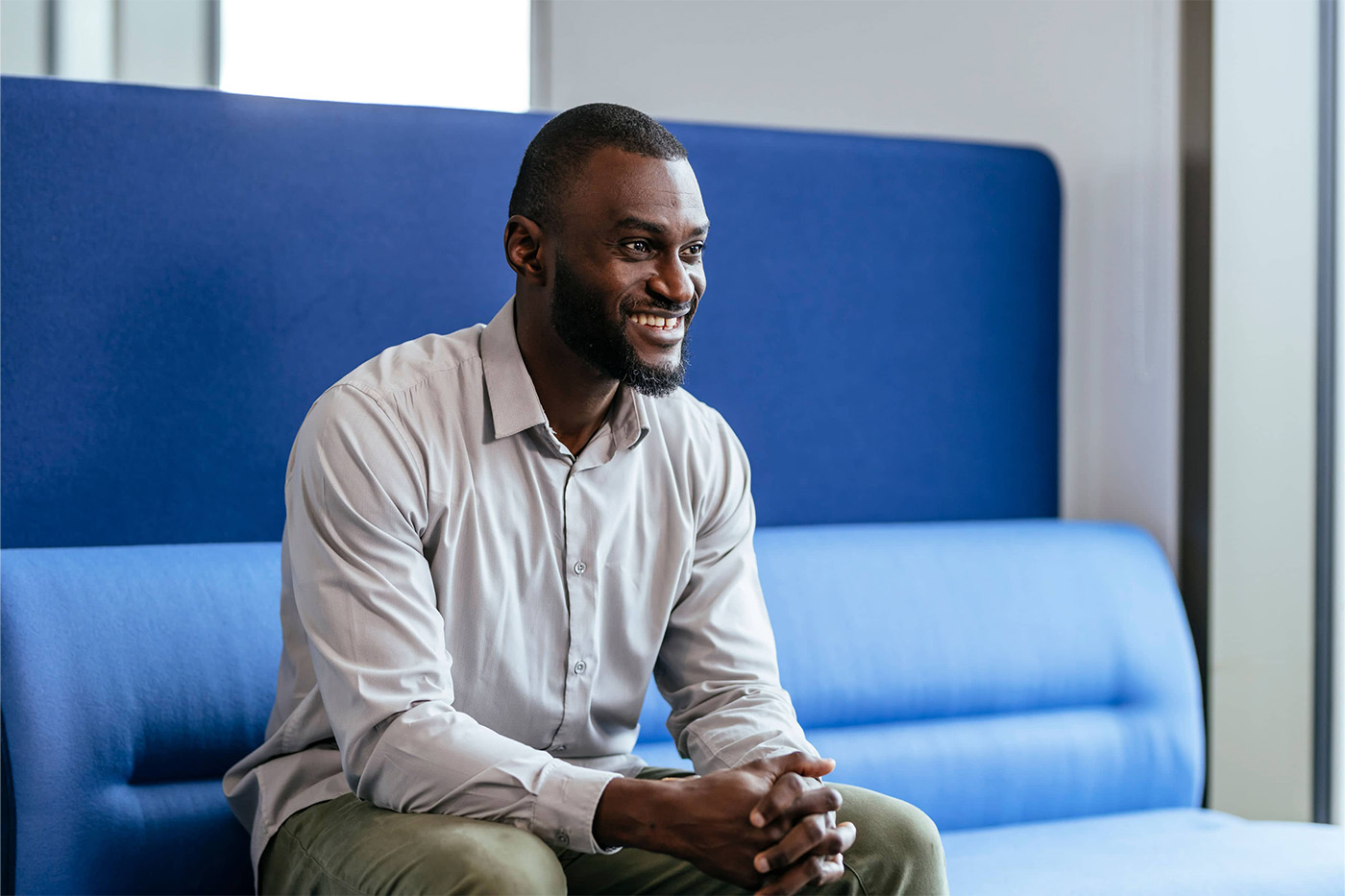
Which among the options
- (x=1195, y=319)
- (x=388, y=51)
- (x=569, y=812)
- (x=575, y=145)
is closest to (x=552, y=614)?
(x=569, y=812)

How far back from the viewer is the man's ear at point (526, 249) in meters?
1.70

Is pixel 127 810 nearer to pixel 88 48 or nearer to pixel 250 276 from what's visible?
pixel 250 276

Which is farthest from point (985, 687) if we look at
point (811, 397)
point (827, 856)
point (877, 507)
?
point (827, 856)

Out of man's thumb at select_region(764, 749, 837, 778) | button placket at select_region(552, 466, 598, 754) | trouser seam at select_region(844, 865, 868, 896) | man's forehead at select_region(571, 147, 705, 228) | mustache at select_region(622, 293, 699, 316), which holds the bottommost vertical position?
trouser seam at select_region(844, 865, 868, 896)

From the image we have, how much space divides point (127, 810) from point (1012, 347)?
5.81 ft

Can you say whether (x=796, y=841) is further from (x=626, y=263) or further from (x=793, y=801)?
(x=626, y=263)

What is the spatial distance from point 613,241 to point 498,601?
0.46 m

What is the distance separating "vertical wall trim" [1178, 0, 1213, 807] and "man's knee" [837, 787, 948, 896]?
130cm

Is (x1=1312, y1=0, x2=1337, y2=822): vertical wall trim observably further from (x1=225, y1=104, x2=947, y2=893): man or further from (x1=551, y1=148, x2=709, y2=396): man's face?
(x1=551, y1=148, x2=709, y2=396): man's face

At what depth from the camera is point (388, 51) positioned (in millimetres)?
2586

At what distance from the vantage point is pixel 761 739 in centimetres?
157

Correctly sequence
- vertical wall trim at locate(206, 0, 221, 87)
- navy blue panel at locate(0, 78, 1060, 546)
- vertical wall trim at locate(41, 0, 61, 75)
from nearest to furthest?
navy blue panel at locate(0, 78, 1060, 546) → vertical wall trim at locate(206, 0, 221, 87) → vertical wall trim at locate(41, 0, 61, 75)

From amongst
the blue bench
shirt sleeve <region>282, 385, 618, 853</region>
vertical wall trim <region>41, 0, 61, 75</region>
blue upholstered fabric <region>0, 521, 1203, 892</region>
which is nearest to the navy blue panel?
the blue bench

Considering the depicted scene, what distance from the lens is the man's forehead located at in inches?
64.1
